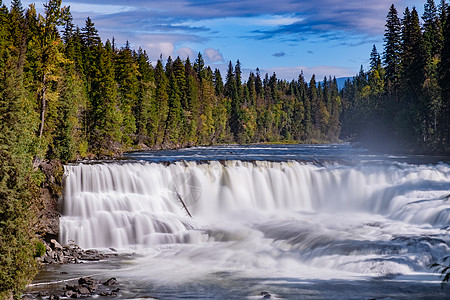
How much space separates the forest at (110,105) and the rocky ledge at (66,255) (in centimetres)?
239

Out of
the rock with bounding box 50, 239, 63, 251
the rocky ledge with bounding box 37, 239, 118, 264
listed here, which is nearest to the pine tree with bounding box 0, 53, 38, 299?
the rocky ledge with bounding box 37, 239, 118, 264

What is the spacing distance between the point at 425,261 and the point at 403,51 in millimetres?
51967

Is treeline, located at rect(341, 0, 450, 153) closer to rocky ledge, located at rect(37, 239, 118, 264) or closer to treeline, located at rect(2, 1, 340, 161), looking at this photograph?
treeline, located at rect(2, 1, 340, 161)

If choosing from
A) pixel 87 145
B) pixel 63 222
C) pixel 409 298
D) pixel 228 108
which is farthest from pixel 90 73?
pixel 228 108

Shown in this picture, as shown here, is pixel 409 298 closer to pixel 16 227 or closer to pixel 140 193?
pixel 16 227

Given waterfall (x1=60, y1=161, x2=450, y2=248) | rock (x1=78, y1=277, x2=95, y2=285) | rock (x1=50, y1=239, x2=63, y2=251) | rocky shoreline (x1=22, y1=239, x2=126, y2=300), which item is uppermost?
waterfall (x1=60, y1=161, x2=450, y2=248)

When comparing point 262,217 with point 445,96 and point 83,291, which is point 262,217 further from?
point 445,96

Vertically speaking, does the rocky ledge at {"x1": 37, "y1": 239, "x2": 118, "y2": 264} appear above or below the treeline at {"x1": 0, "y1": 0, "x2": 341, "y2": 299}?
below

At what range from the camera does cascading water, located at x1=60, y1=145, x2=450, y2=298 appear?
20422mm

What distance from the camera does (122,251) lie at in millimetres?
23562

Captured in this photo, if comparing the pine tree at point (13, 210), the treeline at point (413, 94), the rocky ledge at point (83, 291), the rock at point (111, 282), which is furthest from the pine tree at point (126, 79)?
the rocky ledge at point (83, 291)

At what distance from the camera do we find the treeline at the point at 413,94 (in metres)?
51.4

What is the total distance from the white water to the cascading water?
0.21 feet

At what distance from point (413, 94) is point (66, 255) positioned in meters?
48.1
